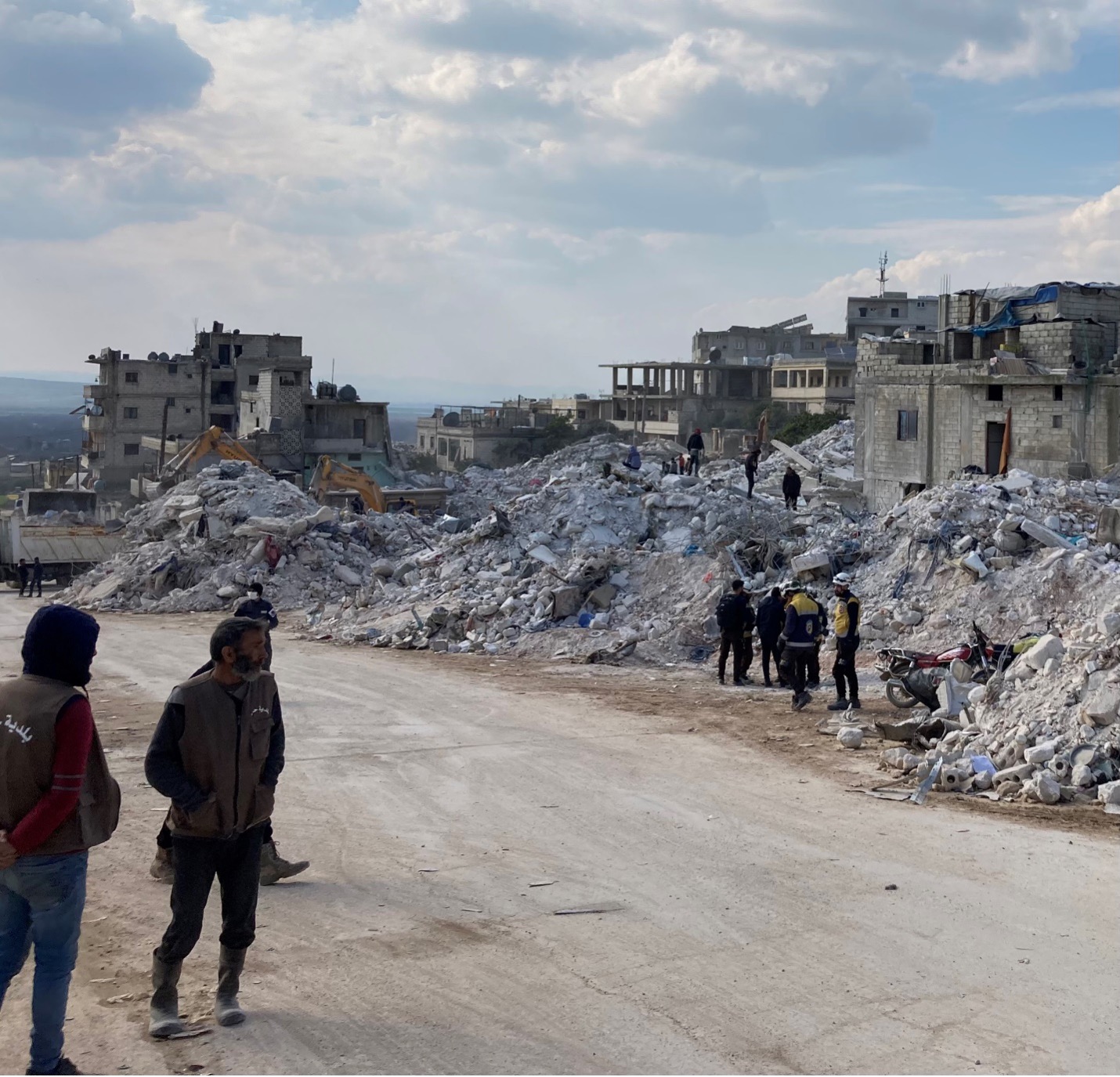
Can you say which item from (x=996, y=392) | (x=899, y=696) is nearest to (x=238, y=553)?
(x=899, y=696)

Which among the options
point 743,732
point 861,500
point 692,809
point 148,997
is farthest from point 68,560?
point 148,997

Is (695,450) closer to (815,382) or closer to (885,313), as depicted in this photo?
(815,382)

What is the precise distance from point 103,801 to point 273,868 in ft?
8.76

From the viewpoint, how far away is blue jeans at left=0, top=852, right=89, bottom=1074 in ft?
14.6

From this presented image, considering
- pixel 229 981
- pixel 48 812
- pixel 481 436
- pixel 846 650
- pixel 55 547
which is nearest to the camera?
pixel 48 812

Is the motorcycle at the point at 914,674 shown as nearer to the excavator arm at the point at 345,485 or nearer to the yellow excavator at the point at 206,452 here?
the excavator arm at the point at 345,485

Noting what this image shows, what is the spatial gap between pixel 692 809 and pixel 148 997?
4.37 meters

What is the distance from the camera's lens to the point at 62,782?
4.44 metres

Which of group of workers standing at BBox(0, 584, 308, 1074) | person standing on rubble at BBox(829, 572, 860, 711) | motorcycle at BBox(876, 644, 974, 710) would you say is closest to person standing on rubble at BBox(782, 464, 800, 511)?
person standing on rubble at BBox(829, 572, 860, 711)

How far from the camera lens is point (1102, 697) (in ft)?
31.3

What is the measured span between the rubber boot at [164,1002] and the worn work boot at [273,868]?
1.93 meters

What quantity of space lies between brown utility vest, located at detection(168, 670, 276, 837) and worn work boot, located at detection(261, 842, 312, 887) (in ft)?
6.75

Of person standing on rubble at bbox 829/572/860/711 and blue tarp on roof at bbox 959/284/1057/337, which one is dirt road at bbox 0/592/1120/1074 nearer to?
person standing on rubble at bbox 829/572/860/711

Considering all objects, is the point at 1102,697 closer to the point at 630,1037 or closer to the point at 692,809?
the point at 692,809
